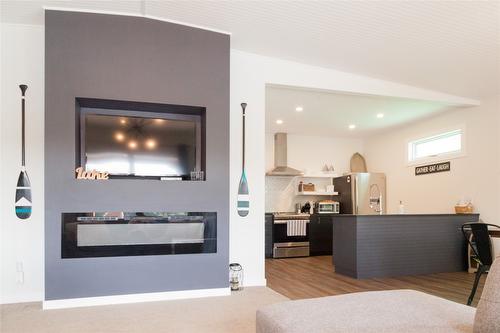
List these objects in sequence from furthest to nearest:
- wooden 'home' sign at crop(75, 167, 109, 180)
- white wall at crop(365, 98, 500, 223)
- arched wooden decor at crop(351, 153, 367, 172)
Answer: arched wooden decor at crop(351, 153, 367, 172) → white wall at crop(365, 98, 500, 223) → wooden 'home' sign at crop(75, 167, 109, 180)

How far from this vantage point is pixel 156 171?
14.5ft

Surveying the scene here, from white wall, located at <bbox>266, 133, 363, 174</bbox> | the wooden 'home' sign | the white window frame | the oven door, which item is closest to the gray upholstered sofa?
the wooden 'home' sign

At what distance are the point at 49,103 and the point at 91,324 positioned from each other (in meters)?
2.23

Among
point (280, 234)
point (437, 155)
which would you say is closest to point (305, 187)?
point (280, 234)

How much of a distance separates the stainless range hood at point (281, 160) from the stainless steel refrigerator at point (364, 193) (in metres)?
1.11

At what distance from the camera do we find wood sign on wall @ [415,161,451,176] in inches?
253

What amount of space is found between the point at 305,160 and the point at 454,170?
3238mm

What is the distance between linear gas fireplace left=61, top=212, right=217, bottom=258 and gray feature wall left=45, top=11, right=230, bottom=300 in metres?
0.07

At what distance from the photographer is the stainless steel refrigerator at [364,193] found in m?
7.88

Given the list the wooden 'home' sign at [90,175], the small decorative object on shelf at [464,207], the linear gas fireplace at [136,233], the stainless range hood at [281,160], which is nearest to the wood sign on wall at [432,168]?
the small decorative object on shelf at [464,207]

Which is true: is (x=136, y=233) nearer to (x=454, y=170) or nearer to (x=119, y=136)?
(x=119, y=136)

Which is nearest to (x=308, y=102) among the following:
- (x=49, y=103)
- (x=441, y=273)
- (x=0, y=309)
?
(x=441, y=273)

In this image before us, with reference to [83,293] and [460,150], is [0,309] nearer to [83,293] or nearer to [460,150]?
[83,293]

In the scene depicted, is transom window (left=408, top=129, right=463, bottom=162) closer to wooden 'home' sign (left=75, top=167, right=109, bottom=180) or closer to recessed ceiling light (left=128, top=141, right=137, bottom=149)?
recessed ceiling light (left=128, top=141, right=137, bottom=149)
